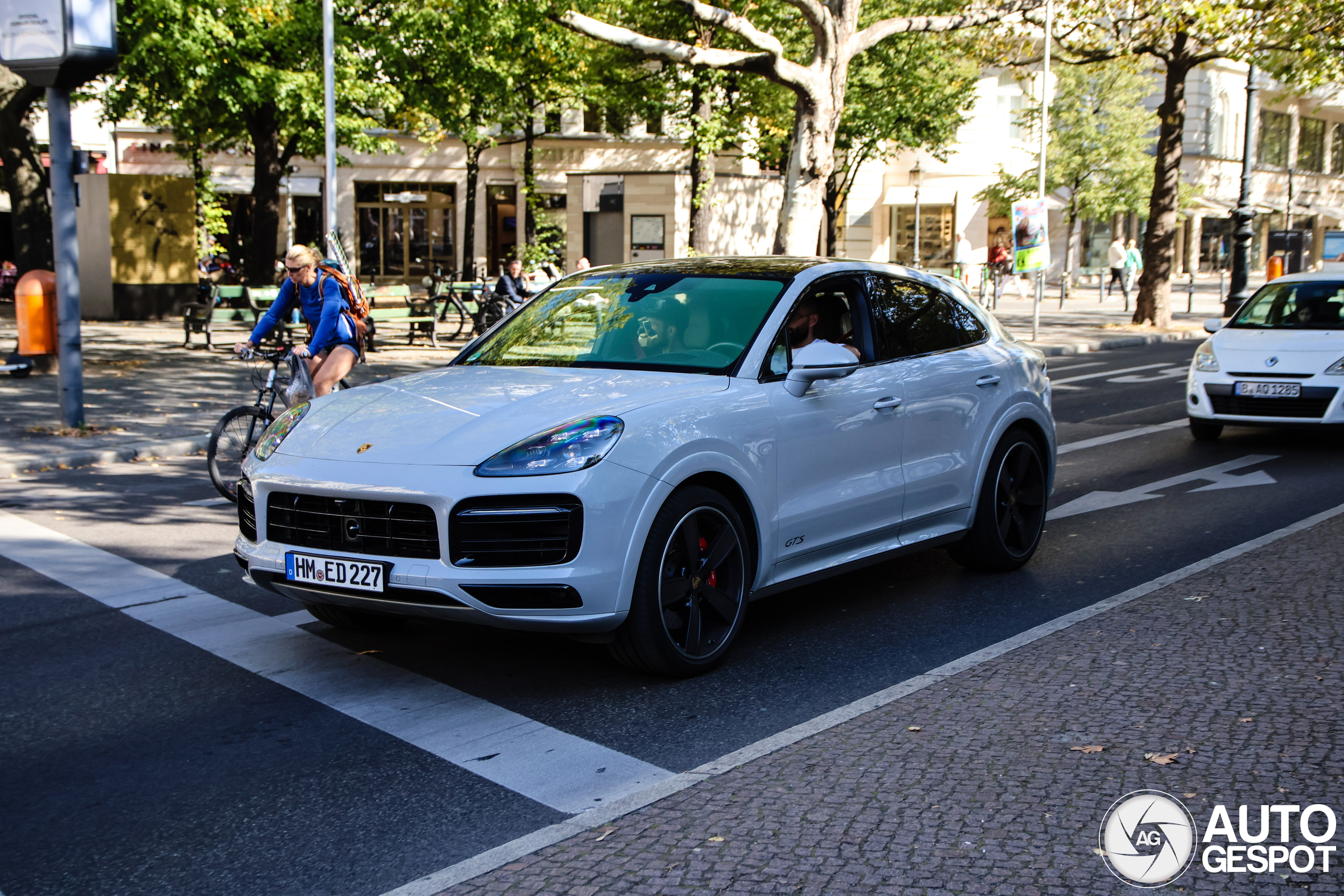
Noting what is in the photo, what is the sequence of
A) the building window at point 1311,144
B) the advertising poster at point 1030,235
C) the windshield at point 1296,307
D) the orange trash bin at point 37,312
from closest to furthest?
1. the windshield at point 1296,307
2. the orange trash bin at point 37,312
3. the advertising poster at point 1030,235
4. the building window at point 1311,144

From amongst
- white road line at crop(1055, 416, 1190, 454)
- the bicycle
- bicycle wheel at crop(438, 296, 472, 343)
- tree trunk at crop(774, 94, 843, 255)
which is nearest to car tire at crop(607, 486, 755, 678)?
the bicycle

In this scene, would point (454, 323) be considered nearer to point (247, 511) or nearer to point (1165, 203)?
point (1165, 203)

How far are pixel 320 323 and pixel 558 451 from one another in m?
5.26

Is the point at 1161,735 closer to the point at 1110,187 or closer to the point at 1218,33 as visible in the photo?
the point at 1218,33

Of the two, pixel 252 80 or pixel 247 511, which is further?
pixel 252 80

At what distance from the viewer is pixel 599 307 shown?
239 inches

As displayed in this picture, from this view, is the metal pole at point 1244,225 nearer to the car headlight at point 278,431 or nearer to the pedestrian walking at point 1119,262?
the pedestrian walking at point 1119,262

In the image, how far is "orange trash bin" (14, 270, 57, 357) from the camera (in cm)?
1528

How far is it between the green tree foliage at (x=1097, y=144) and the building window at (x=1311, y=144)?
22759 mm

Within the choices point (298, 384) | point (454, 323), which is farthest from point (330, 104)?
point (298, 384)

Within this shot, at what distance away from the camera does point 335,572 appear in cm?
479

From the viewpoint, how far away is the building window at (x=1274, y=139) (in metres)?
59.7

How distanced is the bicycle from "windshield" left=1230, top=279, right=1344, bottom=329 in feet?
28.0

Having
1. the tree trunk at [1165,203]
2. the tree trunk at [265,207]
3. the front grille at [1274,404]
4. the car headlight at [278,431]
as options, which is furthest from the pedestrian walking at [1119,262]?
the car headlight at [278,431]
